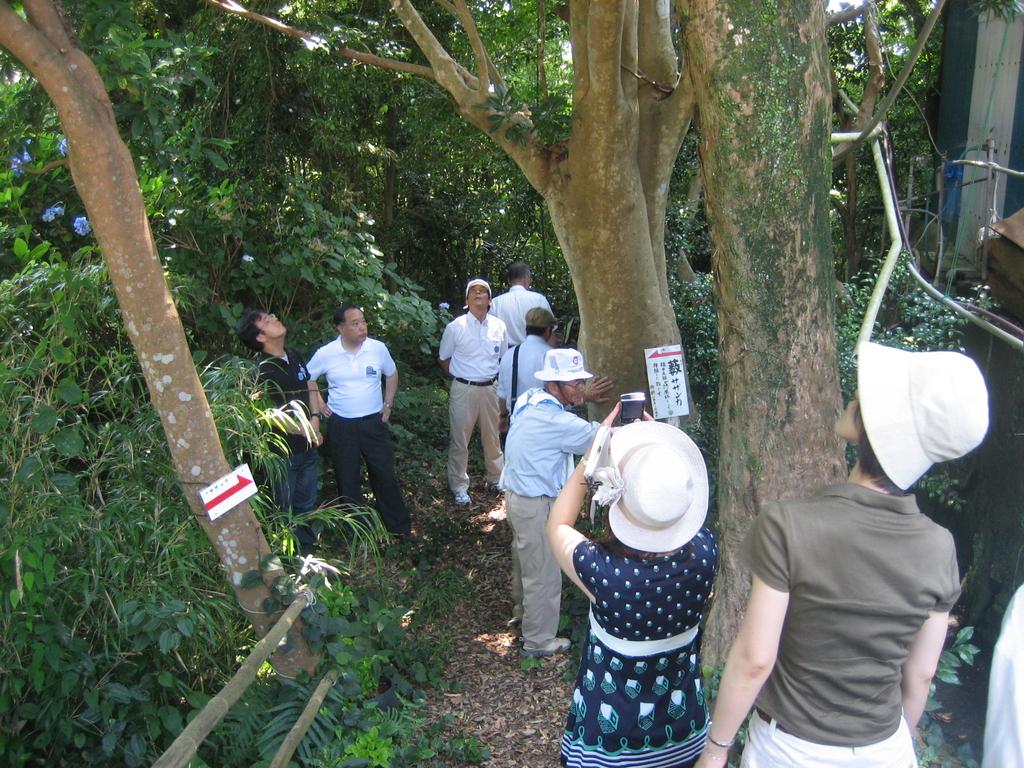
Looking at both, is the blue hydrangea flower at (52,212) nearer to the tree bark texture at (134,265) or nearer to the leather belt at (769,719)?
the tree bark texture at (134,265)

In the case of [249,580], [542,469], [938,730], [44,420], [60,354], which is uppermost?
[60,354]

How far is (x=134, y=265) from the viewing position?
12.3ft

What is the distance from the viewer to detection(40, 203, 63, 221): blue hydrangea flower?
593 centimetres

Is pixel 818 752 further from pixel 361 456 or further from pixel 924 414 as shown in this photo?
pixel 361 456

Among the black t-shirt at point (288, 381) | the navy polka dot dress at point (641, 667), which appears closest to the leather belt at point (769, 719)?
the navy polka dot dress at point (641, 667)

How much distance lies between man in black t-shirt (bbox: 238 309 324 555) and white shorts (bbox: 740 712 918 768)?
3.86 metres

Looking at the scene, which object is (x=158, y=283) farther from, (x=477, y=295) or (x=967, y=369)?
(x=477, y=295)

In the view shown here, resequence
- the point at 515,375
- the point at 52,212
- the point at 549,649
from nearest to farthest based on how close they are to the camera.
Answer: the point at 549,649 → the point at 52,212 → the point at 515,375

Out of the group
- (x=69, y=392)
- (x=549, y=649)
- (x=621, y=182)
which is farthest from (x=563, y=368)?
(x=69, y=392)

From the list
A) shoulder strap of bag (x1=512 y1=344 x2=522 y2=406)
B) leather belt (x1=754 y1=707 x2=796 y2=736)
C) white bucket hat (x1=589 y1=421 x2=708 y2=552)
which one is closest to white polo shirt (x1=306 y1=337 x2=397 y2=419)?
shoulder strap of bag (x1=512 y1=344 x2=522 y2=406)

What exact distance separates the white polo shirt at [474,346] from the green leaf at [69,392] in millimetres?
4249

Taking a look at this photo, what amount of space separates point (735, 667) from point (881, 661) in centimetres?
39

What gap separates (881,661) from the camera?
227 cm

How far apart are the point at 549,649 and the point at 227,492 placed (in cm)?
243
